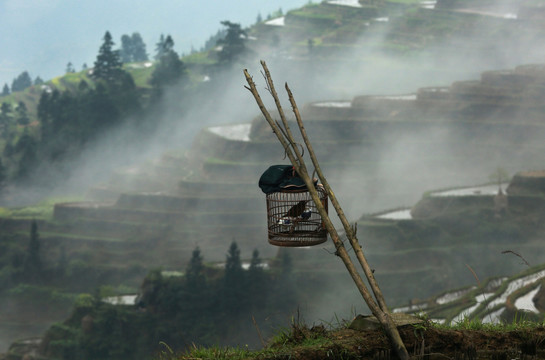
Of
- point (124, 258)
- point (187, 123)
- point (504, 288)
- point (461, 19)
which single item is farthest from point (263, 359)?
point (461, 19)

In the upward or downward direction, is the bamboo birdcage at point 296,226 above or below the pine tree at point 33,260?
above

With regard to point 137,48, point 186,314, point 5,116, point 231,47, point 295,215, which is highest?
point 295,215

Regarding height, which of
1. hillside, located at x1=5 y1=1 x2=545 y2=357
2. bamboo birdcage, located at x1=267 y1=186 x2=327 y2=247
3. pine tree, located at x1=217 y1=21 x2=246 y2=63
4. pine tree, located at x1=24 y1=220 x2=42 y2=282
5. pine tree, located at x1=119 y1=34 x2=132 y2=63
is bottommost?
pine tree, located at x1=24 y1=220 x2=42 y2=282

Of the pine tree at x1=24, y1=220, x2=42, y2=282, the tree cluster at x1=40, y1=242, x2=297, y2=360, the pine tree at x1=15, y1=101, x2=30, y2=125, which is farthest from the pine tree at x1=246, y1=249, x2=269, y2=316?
the pine tree at x1=15, y1=101, x2=30, y2=125

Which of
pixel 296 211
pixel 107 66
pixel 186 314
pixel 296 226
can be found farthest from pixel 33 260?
pixel 296 211

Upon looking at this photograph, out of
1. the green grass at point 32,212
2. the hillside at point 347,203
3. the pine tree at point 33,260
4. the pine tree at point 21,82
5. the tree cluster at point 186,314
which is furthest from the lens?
the pine tree at point 21,82

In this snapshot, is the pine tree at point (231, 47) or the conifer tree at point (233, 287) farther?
the pine tree at point (231, 47)

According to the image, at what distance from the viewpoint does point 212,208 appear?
57.9 m

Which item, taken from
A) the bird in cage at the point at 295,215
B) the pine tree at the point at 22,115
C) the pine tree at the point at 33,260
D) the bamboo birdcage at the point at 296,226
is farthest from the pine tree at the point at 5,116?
the bird in cage at the point at 295,215

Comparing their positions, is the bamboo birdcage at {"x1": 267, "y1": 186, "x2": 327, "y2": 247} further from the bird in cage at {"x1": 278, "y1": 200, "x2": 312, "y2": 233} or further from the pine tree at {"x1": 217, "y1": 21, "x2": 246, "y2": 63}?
the pine tree at {"x1": 217, "y1": 21, "x2": 246, "y2": 63}

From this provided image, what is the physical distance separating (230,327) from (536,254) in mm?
20940

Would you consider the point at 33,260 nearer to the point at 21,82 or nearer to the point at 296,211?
the point at 296,211

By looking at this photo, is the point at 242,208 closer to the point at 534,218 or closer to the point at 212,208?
the point at 212,208

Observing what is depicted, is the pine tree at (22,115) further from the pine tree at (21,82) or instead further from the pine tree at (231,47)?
the pine tree at (21,82)
